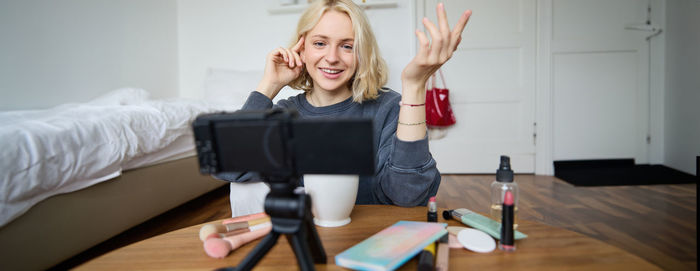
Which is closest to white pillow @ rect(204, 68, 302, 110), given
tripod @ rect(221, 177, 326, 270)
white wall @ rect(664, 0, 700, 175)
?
tripod @ rect(221, 177, 326, 270)

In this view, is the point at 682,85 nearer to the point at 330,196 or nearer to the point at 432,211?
the point at 432,211

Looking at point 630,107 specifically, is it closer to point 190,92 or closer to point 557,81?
point 557,81

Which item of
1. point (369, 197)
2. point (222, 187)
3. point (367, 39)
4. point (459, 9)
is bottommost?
point (222, 187)

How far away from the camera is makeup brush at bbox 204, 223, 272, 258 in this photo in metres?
0.50

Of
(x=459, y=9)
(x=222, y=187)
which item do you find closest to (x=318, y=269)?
(x=222, y=187)

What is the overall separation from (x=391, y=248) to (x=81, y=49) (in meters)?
2.55

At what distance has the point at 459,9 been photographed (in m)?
3.04

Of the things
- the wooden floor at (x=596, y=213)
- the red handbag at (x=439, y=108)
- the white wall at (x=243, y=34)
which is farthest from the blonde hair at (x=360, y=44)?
the white wall at (x=243, y=34)

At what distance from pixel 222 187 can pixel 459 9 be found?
2.34 metres

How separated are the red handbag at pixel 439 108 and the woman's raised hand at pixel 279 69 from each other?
201 cm

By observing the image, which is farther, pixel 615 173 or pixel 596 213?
pixel 615 173

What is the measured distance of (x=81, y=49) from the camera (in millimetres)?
2262

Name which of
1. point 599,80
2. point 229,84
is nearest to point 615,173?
point 599,80

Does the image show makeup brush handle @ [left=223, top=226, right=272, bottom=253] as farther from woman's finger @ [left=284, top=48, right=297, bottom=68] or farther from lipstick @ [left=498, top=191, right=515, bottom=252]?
woman's finger @ [left=284, top=48, right=297, bottom=68]
